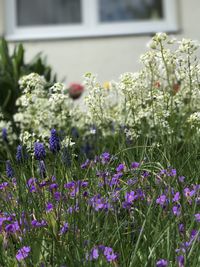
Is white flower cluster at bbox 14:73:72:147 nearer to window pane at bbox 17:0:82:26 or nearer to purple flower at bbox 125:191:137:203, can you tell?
purple flower at bbox 125:191:137:203

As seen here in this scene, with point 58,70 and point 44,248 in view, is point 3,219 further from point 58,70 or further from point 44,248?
point 58,70

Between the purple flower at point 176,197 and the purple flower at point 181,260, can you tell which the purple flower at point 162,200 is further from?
the purple flower at point 181,260

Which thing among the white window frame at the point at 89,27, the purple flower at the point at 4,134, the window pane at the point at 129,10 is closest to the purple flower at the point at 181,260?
the purple flower at the point at 4,134

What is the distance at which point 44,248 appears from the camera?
2.04 meters

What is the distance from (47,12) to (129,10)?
1.01 m

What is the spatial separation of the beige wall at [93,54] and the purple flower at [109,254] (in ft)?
17.4

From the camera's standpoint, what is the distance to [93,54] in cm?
716

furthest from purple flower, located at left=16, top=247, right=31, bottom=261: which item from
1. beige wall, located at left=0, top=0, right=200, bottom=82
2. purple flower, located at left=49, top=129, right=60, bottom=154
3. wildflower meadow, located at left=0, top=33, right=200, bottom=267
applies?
beige wall, located at left=0, top=0, right=200, bottom=82

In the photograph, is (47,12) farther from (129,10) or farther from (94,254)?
(94,254)

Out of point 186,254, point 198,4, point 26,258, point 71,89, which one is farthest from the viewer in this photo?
point 198,4

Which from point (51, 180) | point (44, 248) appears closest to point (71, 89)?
point (51, 180)

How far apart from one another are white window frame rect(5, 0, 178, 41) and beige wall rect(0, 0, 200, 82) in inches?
3.5

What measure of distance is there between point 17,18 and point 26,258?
580 cm

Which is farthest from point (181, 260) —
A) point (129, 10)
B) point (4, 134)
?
point (129, 10)
